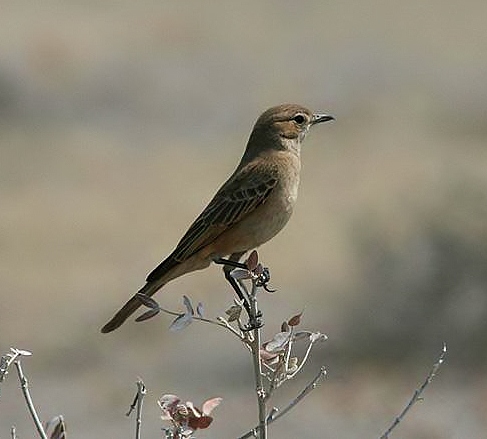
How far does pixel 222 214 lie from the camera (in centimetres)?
578

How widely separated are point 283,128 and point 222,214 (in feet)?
2.43

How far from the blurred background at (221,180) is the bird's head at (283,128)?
471 cm

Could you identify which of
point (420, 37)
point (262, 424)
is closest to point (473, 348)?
point (262, 424)

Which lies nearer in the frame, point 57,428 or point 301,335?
point 57,428

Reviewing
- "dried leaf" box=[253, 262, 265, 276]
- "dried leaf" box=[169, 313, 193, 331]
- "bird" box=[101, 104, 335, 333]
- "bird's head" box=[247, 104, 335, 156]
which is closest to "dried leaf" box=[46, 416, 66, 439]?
"dried leaf" box=[169, 313, 193, 331]

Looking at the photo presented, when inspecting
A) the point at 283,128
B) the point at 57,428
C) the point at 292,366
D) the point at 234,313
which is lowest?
the point at 57,428

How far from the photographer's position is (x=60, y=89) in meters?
22.6

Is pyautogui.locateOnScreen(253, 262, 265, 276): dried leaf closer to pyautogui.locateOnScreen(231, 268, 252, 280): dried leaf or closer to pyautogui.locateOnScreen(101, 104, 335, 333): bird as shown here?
pyautogui.locateOnScreen(231, 268, 252, 280): dried leaf

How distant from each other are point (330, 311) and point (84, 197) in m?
4.80

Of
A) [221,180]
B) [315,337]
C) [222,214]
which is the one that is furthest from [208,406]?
[221,180]

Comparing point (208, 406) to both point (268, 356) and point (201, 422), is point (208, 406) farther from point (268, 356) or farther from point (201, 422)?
point (268, 356)

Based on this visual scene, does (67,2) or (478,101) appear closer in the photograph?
(478,101)

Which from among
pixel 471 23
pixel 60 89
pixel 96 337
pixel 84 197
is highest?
pixel 471 23

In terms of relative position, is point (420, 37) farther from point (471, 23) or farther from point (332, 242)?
point (332, 242)
